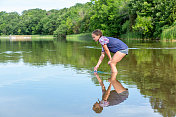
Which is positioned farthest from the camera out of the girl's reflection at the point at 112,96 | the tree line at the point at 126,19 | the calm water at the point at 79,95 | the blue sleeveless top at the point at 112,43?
the tree line at the point at 126,19

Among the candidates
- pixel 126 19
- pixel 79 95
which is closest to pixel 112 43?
pixel 79 95

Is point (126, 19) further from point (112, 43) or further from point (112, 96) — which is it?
point (112, 96)

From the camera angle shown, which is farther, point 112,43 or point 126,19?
point 126,19

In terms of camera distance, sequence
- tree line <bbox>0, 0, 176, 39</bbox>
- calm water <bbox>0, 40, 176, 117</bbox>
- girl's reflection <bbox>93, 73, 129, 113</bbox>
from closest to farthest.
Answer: calm water <bbox>0, 40, 176, 117</bbox>, girl's reflection <bbox>93, 73, 129, 113</bbox>, tree line <bbox>0, 0, 176, 39</bbox>

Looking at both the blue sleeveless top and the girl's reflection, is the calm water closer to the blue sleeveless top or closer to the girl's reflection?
the girl's reflection

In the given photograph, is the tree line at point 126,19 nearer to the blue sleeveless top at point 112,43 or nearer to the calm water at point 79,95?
the blue sleeveless top at point 112,43

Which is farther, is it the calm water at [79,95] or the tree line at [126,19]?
the tree line at [126,19]

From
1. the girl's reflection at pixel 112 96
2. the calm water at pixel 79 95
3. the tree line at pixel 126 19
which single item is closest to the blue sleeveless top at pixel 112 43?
the calm water at pixel 79 95

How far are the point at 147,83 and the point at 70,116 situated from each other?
3307 millimetres

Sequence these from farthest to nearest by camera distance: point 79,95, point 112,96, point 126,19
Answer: point 126,19
point 79,95
point 112,96

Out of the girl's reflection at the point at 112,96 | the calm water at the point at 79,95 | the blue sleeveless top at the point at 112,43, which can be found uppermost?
A: the blue sleeveless top at the point at 112,43

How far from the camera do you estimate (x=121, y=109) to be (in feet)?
15.6

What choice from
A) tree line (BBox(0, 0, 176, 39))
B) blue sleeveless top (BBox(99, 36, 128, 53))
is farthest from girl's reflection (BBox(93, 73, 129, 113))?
tree line (BBox(0, 0, 176, 39))

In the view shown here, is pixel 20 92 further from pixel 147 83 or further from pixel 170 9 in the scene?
pixel 170 9
